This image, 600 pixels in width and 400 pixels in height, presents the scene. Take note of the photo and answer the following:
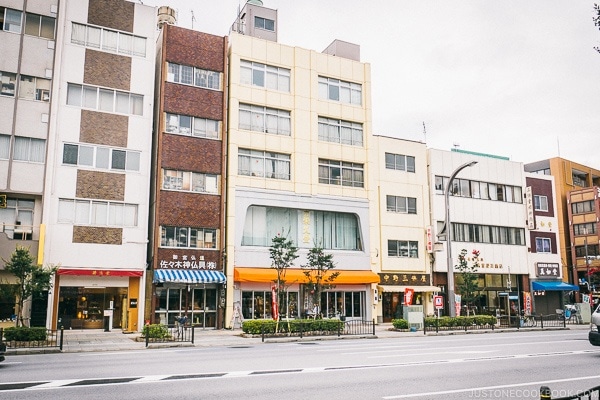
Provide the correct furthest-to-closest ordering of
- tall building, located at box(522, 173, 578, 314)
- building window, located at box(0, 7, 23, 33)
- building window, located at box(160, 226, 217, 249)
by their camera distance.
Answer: tall building, located at box(522, 173, 578, 314), building window, located at box(160, 226, 217, 249), building window, located at box(0, 7, 23, 33)

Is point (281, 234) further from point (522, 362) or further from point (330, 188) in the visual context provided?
point (522, 362)

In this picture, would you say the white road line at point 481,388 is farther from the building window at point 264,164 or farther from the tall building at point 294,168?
the building window at point 264,164

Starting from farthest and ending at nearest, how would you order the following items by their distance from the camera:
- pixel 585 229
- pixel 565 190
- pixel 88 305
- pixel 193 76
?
1. pixel 565 190
2. pixel 585 229
3. pixel 193 76
4. pixel 88 305

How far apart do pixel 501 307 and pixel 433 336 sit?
69.8 feet

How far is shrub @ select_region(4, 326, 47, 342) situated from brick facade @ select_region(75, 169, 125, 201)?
1084cm

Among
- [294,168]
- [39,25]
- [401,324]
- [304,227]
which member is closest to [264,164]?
[294,168]

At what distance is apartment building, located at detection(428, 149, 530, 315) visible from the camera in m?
44.6

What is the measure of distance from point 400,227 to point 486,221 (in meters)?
9.60

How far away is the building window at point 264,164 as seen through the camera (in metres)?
37.2

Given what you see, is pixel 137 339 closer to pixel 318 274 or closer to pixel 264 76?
pixel 318 274

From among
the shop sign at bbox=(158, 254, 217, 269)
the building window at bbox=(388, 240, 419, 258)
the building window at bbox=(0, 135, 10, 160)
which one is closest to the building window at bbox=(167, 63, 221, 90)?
the building window at bbox=(0, 135, 10, 160)

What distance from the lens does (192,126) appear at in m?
35.7

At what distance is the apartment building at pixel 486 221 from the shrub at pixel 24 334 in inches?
1179

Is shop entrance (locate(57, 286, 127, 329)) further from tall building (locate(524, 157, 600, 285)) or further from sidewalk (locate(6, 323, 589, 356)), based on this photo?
tall building (locate(524, 157, 600, 285))
